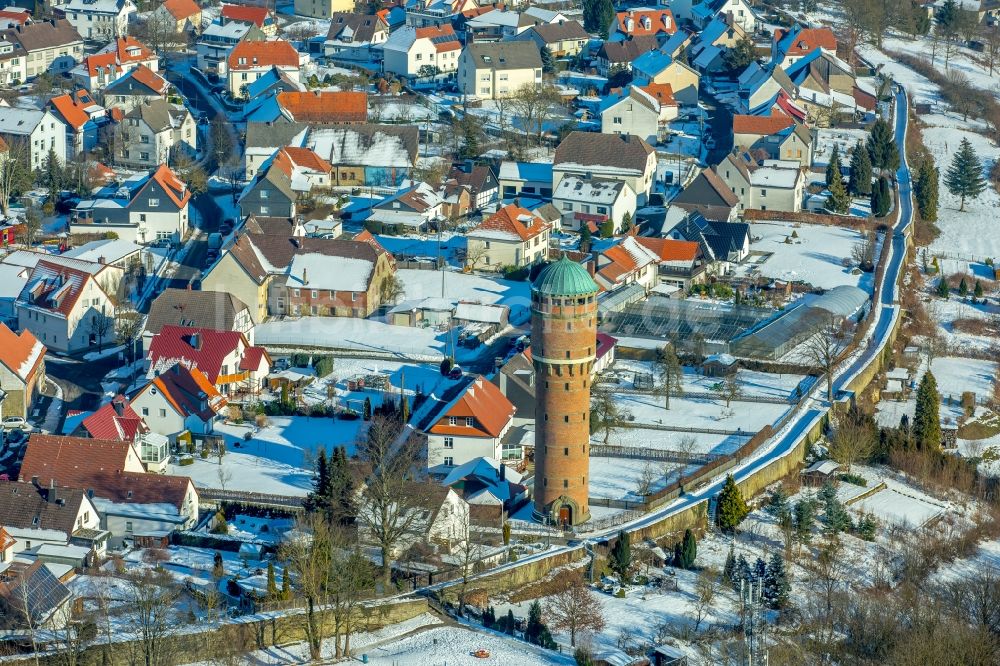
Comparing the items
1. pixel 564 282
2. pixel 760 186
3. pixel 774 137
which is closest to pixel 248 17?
pixel 774 137

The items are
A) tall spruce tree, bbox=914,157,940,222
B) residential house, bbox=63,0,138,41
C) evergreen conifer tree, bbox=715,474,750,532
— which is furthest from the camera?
residential house, bbox=63,0,138,41

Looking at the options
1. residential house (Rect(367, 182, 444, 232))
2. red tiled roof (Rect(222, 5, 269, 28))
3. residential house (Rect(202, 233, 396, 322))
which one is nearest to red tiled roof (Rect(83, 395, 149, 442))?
residential house (Rect(202, 233, 396, 322))

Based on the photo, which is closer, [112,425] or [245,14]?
[112,425]

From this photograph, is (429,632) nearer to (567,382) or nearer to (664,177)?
(567,382)

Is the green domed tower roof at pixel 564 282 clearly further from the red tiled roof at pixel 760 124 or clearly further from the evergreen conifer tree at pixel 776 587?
the red tiled roof at pixel 760 124

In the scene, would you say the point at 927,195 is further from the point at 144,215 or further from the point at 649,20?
the point at 144,215

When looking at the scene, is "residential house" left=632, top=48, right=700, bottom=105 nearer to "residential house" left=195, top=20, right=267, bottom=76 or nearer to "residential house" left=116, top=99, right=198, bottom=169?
"residential house" left=195, top=20, right=267, bottom=76

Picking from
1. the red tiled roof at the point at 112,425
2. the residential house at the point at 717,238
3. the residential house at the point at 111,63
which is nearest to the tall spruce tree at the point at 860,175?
the residential house at the point at 717,238
